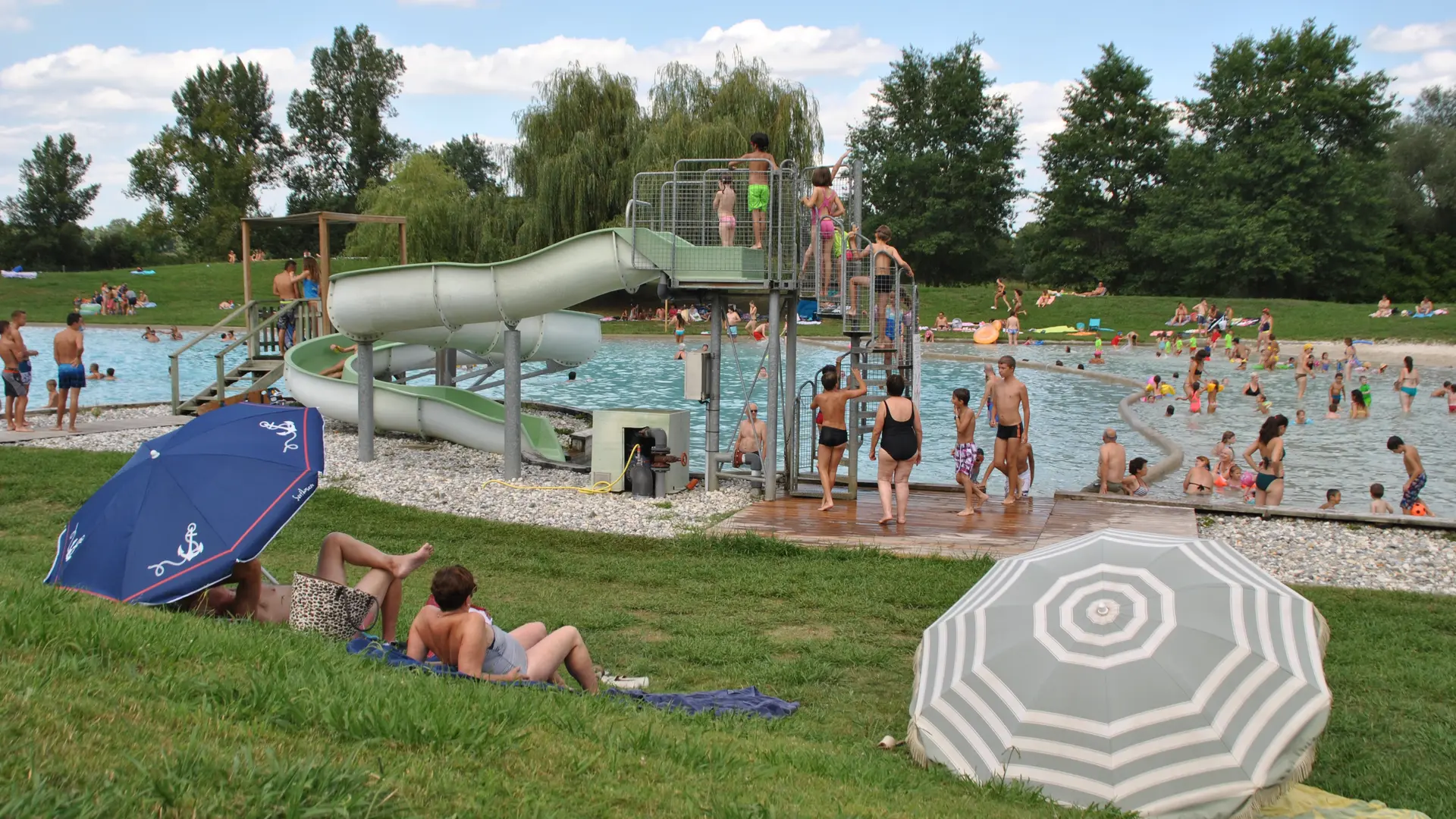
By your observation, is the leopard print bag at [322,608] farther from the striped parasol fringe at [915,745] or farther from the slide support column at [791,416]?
the slide support column at [791,416]

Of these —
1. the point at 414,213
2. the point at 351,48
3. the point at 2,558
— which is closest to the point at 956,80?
the point at 414,213

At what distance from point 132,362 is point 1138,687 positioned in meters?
38.4

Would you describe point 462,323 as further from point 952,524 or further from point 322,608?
point 322,608

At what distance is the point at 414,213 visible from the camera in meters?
45.4

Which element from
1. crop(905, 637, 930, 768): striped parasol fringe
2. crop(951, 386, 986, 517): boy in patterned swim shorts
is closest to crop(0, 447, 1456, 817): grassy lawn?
crop(905, 637, 930, 768): striped parasol fringe

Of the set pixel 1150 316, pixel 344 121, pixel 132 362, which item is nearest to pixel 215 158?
pixel 344 121

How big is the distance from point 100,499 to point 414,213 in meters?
41.3

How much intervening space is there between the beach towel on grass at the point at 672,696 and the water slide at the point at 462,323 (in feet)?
25.9

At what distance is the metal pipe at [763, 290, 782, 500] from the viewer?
42.0 ft

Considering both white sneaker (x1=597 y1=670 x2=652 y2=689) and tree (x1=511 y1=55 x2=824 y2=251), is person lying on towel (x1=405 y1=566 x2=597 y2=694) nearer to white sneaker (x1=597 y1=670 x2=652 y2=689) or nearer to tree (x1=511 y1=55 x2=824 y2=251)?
white sneaker (x1=597 y1=670 x2=652 y2=689)

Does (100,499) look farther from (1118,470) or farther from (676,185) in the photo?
(1118,470)

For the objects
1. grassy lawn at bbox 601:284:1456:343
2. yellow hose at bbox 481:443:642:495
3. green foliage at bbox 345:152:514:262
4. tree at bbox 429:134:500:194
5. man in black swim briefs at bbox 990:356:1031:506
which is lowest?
yellow hose at bbox 481:443:642:495

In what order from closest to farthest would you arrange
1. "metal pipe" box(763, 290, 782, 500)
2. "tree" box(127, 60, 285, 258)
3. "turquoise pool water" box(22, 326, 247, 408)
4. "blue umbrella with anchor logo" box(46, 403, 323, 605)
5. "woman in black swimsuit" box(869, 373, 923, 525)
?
1. "blue umbrella with anchor logo" box(46, 403, 323, 605)
2. "woman in black swimsuit" box(869, 373, 923, 525)
3. "metal pipe" box(763, 290, 782, 500)
4. "turquoise pool water" box(22, 326, 247, 408)
5. "tree" box(127, 60, 285, 258)

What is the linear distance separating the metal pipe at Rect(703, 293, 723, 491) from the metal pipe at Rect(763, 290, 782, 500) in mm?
735
